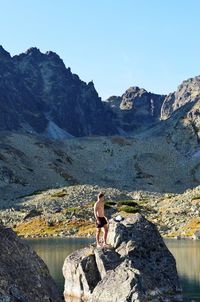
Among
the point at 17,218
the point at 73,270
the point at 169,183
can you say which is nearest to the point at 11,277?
the point at 73,270

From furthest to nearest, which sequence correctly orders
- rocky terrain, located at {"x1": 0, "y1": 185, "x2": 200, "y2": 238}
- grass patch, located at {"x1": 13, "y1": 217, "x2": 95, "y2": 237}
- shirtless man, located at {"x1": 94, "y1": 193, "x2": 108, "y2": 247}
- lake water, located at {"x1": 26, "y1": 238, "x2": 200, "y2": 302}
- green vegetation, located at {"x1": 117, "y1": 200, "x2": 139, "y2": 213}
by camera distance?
green vegetation, located at {"x1": 117, "y1": 200, "x2": 139, "y2": 213}, grass patch, located at {"x1": 13, "y1": 217, "x2": 95, "y2": 237}, rocky terrain, located at {"x1": 0, "y1": 185, "x2": 200, "y2": 238}, lake water, located at {"x1": 26, "y1": 238, "x2": 200, "y2": 302}, shirtless man, located at {"x1": 94, "y1": 193, "x2": 108, "y2": 247}

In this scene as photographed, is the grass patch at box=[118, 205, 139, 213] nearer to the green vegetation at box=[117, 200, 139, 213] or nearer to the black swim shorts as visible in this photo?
the green vegetation at box=[117, 200, 139, 213]

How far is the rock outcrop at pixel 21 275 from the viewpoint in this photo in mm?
14656

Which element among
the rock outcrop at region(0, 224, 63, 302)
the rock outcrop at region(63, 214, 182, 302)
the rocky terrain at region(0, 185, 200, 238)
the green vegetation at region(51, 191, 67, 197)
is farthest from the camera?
the green vegetation at region(51, 191, 67, 197)

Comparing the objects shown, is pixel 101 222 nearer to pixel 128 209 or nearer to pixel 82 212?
pixel 128 209

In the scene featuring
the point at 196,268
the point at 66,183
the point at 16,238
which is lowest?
the point at 196,268

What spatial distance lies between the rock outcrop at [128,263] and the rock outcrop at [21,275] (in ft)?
29.3

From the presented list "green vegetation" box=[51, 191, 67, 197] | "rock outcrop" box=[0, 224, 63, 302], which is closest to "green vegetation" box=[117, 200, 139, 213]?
"green vegetation" box=[51, 191, 67, 197]

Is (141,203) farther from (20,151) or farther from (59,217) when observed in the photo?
(20,151)

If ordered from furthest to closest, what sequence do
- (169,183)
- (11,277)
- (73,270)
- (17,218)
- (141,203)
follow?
(169,183) → (141,203) → (17,218) → (73,270) → (11,277)

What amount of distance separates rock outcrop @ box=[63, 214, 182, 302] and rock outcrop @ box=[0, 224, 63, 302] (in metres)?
8.94

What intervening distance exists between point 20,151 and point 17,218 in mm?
90291

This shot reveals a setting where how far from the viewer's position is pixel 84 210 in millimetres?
103562

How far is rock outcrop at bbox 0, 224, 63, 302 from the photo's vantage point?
1466 cm
